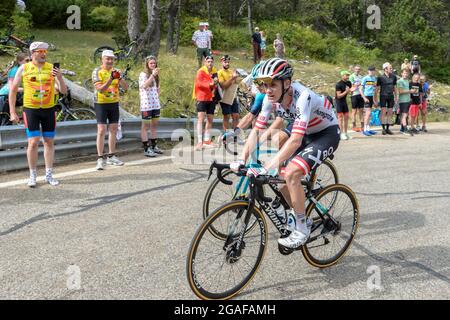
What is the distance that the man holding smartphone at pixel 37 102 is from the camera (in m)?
7.20

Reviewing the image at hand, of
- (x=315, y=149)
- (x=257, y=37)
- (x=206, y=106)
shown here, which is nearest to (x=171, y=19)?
(x=257, y=37)

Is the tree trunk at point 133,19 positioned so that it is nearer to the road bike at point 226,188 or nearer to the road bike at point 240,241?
the road bike at point 226,188

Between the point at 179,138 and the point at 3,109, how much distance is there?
383 centimetres

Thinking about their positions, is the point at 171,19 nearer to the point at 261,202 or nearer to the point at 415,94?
the point at 415,94

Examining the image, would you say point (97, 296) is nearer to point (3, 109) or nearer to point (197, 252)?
point (197, 252)

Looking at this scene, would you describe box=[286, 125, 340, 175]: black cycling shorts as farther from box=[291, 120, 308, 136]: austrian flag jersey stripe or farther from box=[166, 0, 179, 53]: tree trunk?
box=[166, 0, 179, 53]: tree trunk

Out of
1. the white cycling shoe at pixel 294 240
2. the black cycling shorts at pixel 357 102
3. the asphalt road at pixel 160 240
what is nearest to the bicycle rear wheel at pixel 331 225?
the asphalt road at pixel 160 240

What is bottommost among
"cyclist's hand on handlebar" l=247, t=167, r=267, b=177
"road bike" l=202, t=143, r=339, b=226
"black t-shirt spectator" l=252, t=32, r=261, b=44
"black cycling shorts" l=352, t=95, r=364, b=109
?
"road bike" l=202, t=143, r=339, b=226

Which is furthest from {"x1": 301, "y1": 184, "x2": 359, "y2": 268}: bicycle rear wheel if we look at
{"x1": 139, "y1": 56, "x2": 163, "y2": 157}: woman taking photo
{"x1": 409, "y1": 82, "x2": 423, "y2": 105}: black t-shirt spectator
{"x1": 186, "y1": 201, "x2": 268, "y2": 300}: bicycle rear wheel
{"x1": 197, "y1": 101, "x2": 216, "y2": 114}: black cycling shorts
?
{"x1": 409, "y1": 82, "x2": 423, "y2": 105}: black t-shirt spectator

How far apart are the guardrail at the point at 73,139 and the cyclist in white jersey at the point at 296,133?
16.6 ft

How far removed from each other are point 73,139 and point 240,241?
584 cm

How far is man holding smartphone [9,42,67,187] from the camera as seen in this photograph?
7195mm

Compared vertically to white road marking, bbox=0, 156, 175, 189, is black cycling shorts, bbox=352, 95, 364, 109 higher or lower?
higher
